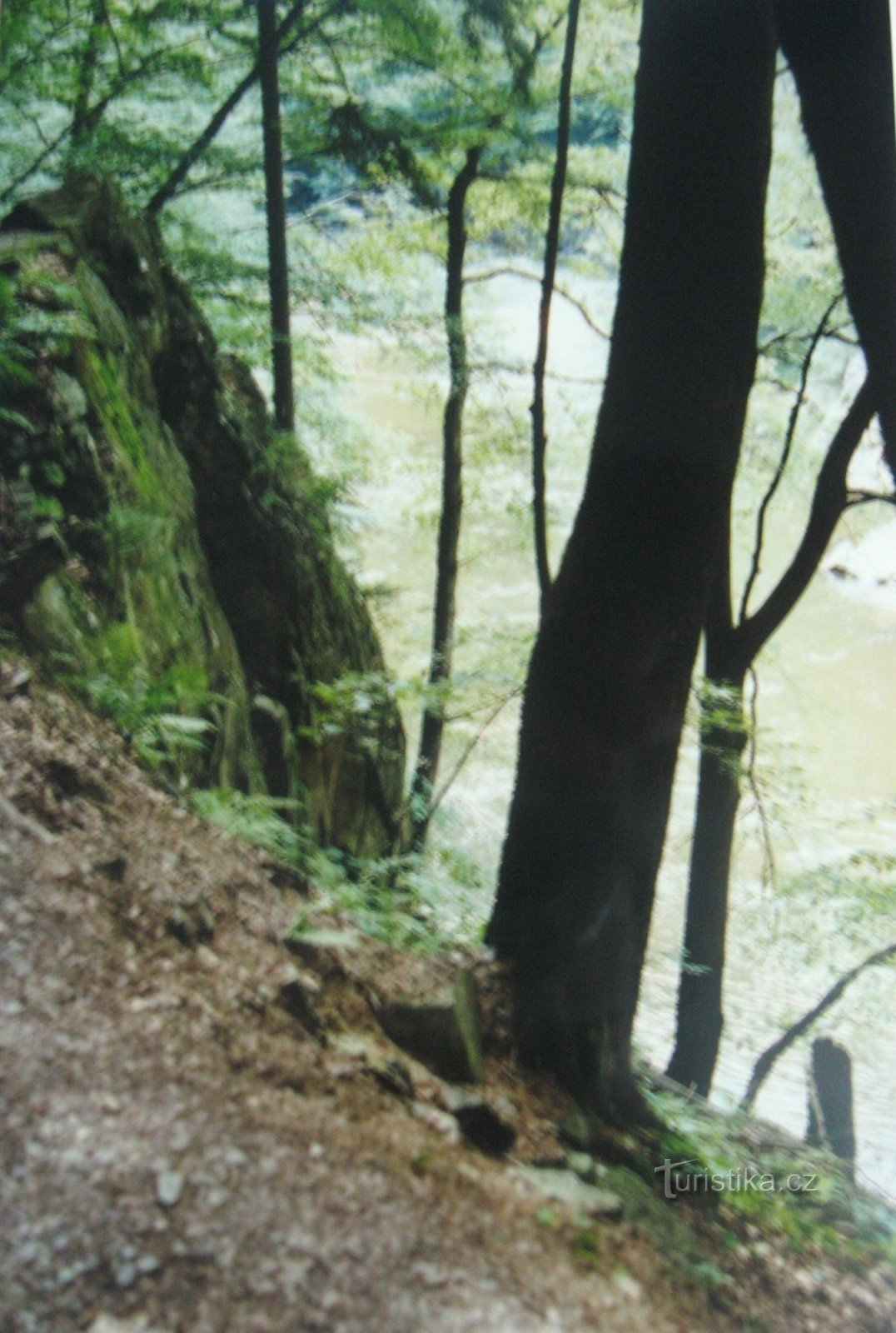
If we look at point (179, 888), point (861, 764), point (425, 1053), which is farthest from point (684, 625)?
point (861, 764)

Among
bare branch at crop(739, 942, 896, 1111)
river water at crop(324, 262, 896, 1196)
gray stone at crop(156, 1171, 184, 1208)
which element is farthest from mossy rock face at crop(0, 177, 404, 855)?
bare branch at crop(739, 942, 896, 1111)

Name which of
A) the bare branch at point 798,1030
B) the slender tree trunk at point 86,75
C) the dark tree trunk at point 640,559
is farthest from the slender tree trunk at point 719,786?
the slender tree trunk at point 86,75

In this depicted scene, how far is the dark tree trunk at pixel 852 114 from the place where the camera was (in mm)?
2143

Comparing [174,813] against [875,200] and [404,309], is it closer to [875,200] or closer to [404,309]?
[875,200]

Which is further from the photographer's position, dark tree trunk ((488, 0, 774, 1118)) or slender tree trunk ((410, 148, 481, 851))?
slender tree trunk ((410, 148, 481, 851))

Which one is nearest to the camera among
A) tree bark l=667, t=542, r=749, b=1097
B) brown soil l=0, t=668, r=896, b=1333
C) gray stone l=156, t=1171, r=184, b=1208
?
brown soil l=0, t=668, r=896, b=1333

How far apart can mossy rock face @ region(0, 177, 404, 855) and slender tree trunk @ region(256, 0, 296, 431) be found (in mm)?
589

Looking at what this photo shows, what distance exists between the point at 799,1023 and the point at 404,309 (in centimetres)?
1007

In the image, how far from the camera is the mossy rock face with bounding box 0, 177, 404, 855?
4.34 m

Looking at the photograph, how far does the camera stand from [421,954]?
13.7 feet

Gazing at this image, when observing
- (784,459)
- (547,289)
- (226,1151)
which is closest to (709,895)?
(784,459)

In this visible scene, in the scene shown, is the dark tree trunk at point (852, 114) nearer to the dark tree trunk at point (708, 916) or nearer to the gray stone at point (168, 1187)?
the gray stone at point (168, 1187)

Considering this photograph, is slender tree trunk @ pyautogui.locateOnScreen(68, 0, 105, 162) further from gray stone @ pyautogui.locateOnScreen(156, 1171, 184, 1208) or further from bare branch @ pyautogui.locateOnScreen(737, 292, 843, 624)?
gray stone @ pyautogui.locateOnScreen(156, 1171, 184, 1208)

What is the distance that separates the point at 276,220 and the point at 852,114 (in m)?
8.30
